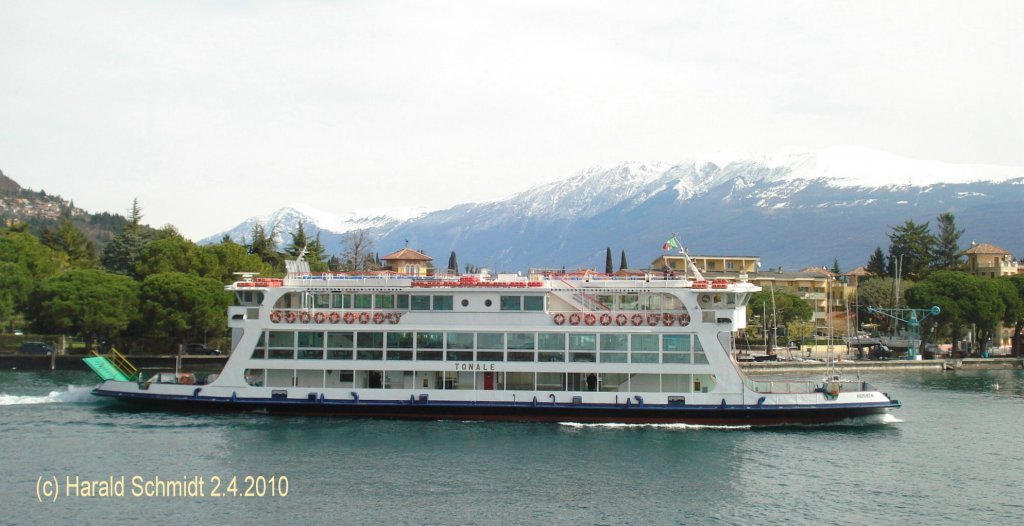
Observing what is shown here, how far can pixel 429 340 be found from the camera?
1656 inches

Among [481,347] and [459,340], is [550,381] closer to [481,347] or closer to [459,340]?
[481,347]

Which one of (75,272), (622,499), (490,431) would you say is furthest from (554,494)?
(75,272)

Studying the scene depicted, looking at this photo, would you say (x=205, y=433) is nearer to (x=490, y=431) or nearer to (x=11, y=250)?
(x=490, y=431)

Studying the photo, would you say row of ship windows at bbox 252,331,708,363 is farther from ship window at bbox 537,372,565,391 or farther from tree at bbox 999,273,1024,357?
tree at bbox 999,273,1024,357

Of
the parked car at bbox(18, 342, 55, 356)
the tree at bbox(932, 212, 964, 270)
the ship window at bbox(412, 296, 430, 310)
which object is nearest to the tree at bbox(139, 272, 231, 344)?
the parked car at bbox(18, 342, 55, 356)

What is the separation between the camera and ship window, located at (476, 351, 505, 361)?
4156 cm

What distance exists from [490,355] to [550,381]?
108 inches

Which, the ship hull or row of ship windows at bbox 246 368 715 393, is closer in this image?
the ship hull

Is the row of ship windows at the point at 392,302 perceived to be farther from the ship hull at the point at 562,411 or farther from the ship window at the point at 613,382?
the ship hull at the point at 562,411

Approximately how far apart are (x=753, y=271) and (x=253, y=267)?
55962 mm

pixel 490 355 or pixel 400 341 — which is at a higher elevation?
Answer: pixel 400 341

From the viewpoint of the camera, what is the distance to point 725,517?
1118 inches

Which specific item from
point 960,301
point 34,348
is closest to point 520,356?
point 34,348

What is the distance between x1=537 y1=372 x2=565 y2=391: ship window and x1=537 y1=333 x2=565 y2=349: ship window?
1062mm
